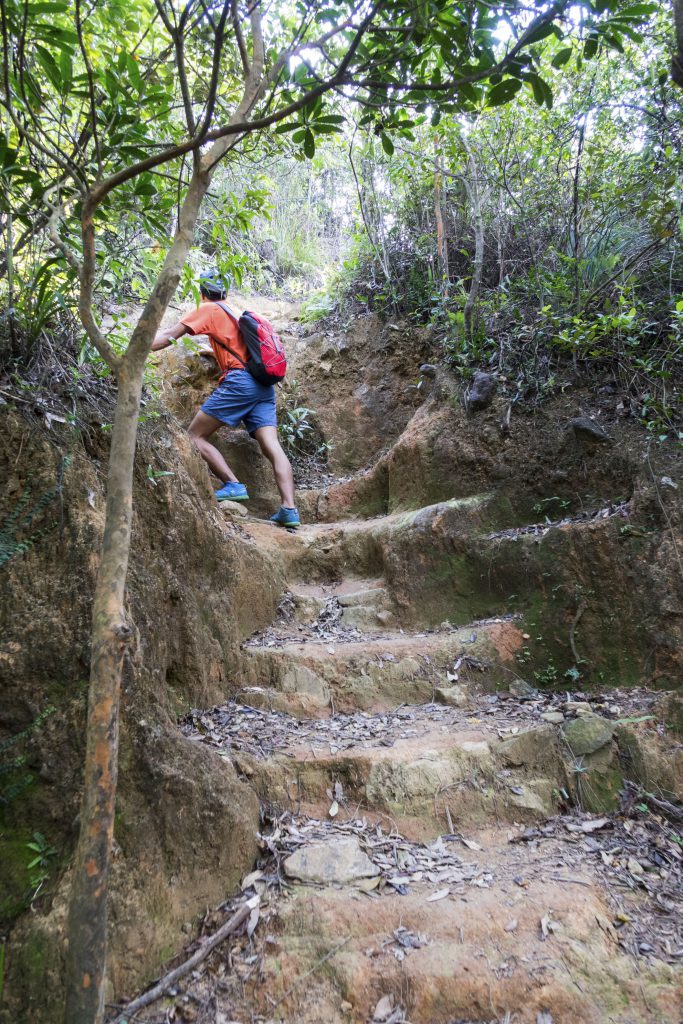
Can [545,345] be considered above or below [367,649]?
above

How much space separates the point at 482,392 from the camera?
5293 millimetres

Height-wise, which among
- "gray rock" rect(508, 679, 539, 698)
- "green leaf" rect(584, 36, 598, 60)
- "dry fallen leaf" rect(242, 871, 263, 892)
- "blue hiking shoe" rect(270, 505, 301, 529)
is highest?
"green leaf" rect(584, 36, 598, 60)

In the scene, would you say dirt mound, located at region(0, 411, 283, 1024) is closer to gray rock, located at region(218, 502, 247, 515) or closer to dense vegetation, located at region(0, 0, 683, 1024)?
dense vegetation, located at region(0, 0, 683, 1024)

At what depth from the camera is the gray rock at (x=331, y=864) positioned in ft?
8.38

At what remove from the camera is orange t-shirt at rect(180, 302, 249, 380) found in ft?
17.0

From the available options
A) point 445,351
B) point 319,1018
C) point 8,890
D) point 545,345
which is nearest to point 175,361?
point 445,351

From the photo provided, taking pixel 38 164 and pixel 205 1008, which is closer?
pixel 205 1008

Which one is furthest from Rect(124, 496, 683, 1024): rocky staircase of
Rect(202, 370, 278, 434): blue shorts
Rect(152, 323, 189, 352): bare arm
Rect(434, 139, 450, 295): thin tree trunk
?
Rect(434, 139, 450, 295): thin tree trunk

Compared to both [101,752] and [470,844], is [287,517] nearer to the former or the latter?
[470,844]

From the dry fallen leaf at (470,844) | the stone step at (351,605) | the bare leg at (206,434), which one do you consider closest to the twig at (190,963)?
the dry fallen leaf at (470,844)

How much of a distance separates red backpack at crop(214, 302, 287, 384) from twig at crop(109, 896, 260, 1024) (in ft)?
13.6

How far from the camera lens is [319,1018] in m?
2.07

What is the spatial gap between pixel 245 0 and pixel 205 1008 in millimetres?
4425

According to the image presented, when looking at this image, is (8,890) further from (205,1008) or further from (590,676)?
(590,676)
